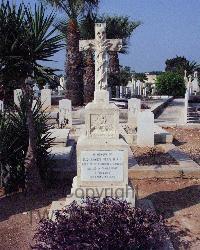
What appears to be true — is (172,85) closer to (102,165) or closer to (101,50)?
(101,50)

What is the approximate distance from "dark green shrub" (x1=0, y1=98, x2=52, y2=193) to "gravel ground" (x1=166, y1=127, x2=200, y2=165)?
3597mm

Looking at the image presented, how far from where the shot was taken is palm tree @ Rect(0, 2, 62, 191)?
6.41 metres

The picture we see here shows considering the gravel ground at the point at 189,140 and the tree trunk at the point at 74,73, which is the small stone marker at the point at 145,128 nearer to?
the gravel ground at the point at 189,140

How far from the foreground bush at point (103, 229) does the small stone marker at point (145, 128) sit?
5.85 m

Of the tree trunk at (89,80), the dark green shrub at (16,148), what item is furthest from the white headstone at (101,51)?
the tree trunk at (89,80)

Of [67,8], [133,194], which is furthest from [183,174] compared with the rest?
[67,8]

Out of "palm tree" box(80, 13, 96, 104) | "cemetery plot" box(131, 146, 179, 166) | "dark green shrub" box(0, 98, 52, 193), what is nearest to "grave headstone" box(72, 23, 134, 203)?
"dark green shrub" box(0, 98, 52, 193)

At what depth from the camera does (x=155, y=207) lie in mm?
6258

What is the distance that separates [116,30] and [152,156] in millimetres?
25460

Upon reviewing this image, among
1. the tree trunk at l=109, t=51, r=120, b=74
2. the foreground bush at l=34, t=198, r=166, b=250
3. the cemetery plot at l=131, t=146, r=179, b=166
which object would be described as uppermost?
the tree trunk at l=109, t=51, r=120, b=74

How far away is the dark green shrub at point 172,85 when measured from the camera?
39.8m

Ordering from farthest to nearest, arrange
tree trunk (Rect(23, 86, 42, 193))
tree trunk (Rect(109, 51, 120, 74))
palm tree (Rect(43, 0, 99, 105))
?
tree trunk (Rect(109, 51, 120, 74))
palm tree (Rect(43, 0, 99, 105))
tree trunk (Rect(23, 86, 42, 193))

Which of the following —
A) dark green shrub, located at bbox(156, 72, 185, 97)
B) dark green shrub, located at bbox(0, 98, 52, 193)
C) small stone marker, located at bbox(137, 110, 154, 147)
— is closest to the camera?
dark green shrub, located at bbox(0, 98, 52, 193)

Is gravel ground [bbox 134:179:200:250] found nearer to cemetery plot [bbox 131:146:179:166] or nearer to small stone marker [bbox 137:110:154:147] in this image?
cemetery plot [bbox 131:146:179:166]
